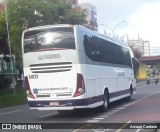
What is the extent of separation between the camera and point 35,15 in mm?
37625

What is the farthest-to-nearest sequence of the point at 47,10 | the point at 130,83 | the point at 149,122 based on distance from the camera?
1. the point at 47,10
2. the point at 130,83
3. the point at 149,122

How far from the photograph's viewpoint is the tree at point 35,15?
37.8 m

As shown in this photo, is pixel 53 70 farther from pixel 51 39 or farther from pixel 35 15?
pixel 35 15

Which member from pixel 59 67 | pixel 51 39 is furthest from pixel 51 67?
pixel 51 39

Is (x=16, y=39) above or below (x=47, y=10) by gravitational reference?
below

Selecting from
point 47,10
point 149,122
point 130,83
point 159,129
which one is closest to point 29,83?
point 149,122

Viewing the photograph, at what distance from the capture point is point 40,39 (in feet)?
53.0

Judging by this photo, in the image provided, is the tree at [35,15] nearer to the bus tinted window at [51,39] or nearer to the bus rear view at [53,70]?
the bus tinted window at [51,39]

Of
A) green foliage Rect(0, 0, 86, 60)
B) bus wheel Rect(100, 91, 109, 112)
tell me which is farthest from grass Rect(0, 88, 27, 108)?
bus wheel Rect(100, 91, 109, 112)

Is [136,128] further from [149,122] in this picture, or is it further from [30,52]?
[30,52]

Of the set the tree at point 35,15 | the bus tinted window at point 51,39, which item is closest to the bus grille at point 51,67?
the bus tinted window at point 51,39

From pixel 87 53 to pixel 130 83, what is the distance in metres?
10.1

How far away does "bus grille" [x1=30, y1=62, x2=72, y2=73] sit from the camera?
15723mm

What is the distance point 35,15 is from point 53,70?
22.6m
